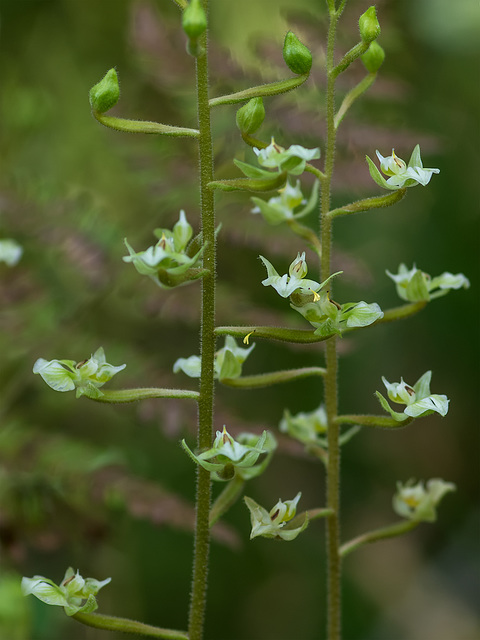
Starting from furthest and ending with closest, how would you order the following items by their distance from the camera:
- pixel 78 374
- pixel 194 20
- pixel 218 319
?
1. pixel 218 319
2. pixel 78 374
3. pixel 194 20

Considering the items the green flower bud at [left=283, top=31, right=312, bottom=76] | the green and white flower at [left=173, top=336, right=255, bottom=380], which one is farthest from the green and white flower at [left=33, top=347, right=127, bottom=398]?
the green flower bud at [left=283, top=31, right=312, bottom=76]

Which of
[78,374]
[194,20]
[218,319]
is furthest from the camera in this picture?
[218,319]

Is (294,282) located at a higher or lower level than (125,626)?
higher

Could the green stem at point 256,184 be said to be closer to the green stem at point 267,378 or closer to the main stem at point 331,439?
the main stem at point 331,439

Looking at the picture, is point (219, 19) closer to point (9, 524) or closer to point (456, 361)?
point (456, 361)

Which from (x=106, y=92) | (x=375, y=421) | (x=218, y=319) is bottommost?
(x=218, y=319)

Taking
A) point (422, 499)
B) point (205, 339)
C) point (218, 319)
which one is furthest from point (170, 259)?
point (218, 319)

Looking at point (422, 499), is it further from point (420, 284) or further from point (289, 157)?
point (289, 157)
